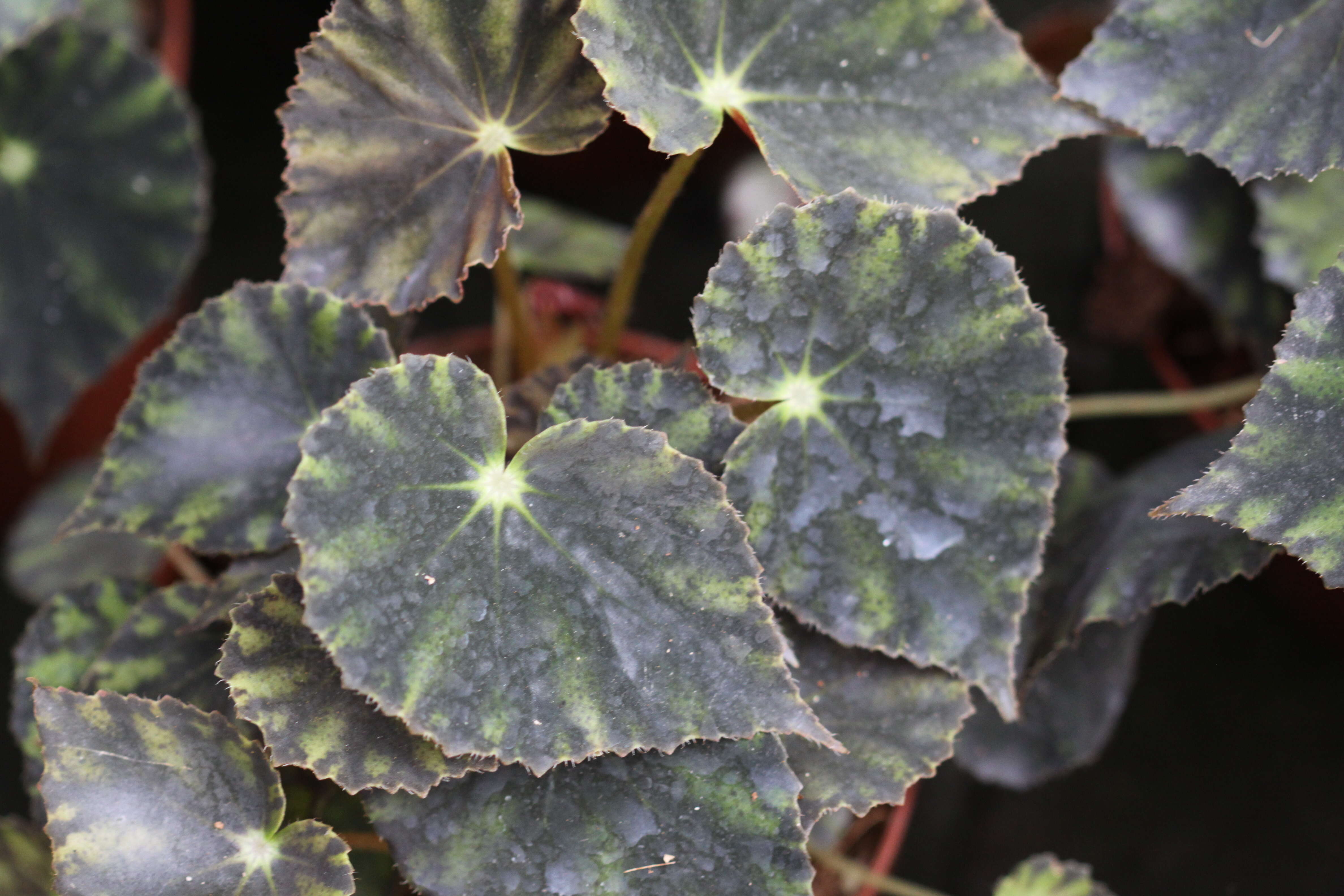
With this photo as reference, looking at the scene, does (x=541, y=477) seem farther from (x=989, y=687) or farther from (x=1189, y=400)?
(x=1189, y=400)

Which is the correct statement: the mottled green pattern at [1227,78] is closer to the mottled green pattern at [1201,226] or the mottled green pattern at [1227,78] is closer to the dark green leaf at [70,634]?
the mottled green pattern at [1201,226]

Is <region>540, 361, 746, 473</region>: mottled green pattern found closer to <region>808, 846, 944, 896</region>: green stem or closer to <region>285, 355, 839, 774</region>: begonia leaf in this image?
<region>285, 355, 839, 774</region>: begonia leaf

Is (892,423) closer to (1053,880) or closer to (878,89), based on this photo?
(878,89)

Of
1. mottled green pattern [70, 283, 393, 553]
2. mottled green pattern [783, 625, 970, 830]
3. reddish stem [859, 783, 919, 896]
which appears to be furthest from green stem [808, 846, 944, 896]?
mottled green pattern [70, 283, 393, 553]

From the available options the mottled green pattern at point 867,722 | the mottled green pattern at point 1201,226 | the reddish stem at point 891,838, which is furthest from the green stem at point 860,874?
the mottled green pattern at point 1201,226

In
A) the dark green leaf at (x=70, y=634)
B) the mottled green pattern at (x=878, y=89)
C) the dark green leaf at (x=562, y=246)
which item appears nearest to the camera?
the mottled green pattern at (x=878, y=89)

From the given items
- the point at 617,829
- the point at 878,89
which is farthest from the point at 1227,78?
the point at 617,829
